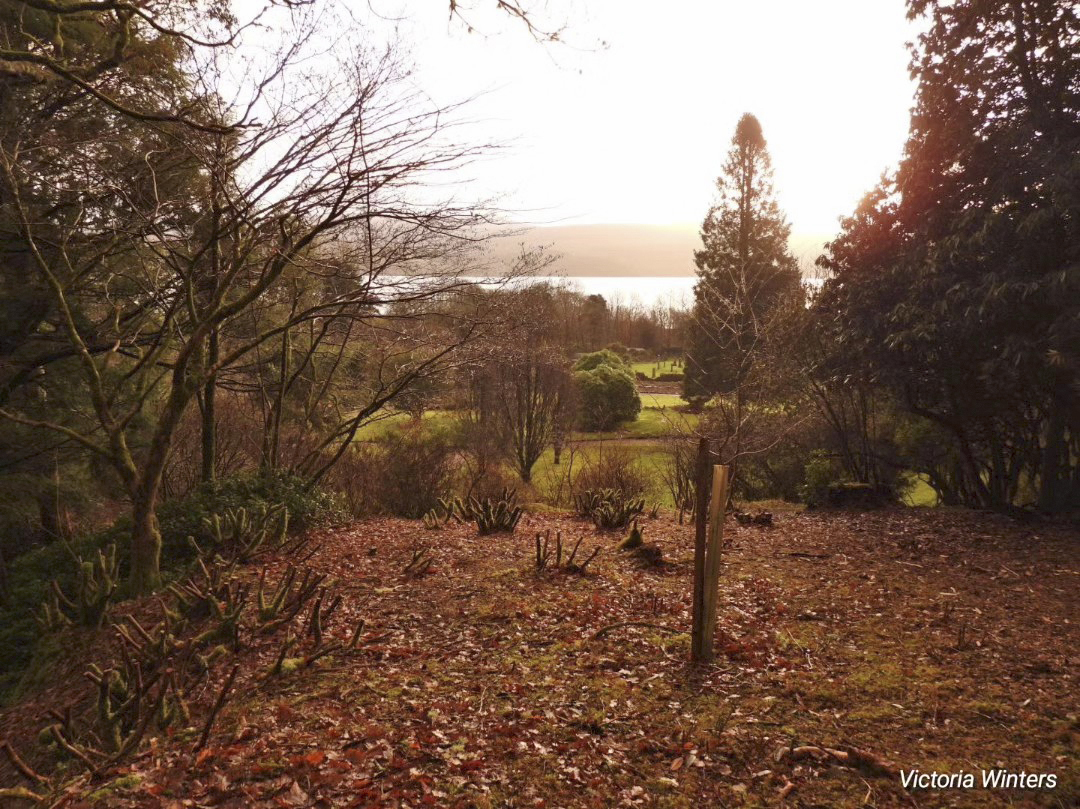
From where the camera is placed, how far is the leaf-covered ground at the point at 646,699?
3.03 meters

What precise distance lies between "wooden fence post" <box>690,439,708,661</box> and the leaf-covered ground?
152 millimetres

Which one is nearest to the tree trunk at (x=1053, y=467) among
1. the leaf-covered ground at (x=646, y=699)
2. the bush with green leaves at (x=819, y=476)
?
the leaf-covered ground at (x=646, y=699)

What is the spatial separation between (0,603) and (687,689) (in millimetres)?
9234

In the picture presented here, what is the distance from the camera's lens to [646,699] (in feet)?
12.4

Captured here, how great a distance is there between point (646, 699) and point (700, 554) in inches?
35.6

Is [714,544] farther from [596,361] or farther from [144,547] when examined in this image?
[596,361]

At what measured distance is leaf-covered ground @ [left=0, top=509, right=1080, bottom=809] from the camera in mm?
3031

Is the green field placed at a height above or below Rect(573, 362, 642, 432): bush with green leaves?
above

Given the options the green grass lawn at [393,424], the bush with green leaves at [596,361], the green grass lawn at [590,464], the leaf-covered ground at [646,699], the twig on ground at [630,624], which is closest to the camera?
the leaf-covered ground at [646,699]

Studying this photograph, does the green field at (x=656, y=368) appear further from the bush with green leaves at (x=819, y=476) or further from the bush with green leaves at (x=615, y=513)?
the bush with green leaves at (x=615, y=513)

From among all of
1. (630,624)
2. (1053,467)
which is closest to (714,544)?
(630,624)

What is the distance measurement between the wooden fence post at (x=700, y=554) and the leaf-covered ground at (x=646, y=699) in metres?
0.15

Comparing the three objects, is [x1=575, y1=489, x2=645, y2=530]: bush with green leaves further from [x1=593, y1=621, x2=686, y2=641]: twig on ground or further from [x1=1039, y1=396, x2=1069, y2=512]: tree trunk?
[x1=1039, y1=396, x2=1069, y2=512]: tree trunk

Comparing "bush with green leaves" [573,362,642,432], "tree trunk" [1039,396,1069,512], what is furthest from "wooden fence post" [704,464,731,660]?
"bush with green leaves" [573,362,642,432]
